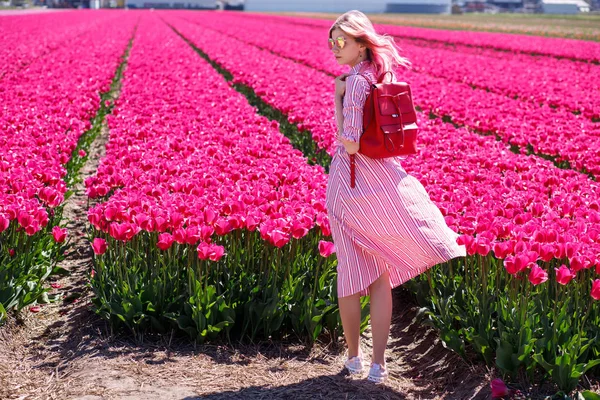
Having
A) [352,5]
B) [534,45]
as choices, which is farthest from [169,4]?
[534,45]

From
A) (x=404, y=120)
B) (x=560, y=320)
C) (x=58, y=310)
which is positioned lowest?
(x=58, y=310)

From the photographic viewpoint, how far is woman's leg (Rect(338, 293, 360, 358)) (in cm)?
396

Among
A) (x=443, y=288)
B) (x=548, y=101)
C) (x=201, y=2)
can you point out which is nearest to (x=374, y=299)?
(x=443, y=288)

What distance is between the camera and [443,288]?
481 cm

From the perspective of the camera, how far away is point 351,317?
3994mm

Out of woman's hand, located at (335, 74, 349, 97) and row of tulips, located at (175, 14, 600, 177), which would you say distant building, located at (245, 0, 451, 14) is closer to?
row of tulips, located at (175, 14, 600, 177)

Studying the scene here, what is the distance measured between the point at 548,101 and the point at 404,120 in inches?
399

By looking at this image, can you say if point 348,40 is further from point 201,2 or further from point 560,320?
point 201,2

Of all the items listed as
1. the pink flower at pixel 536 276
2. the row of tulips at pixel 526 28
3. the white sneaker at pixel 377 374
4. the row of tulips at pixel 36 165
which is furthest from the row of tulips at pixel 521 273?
the row of tulips at pixel 526 28

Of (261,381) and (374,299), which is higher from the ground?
(374,299)

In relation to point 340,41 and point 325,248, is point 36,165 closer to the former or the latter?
point 325,248

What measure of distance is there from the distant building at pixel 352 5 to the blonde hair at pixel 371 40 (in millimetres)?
98532

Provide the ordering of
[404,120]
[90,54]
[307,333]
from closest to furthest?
[404,120], [307,333], [90,54]

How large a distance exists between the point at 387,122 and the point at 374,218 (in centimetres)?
45
